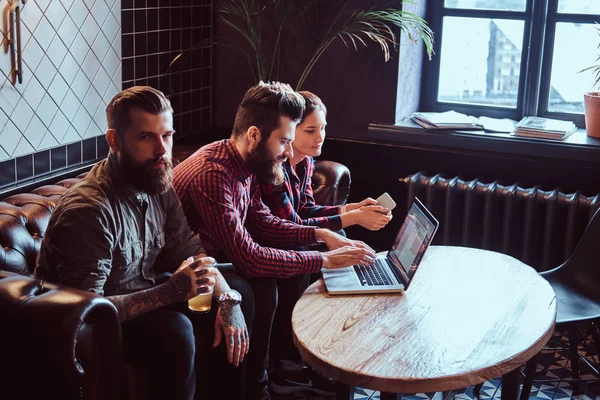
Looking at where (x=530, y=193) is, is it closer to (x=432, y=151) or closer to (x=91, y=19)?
(x=432, y=151)

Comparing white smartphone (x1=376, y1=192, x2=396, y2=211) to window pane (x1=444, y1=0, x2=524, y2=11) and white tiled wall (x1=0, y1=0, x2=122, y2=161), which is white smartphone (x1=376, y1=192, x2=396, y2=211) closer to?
white tiled wall (x1=0, y1=0, x2=122, y2=161)

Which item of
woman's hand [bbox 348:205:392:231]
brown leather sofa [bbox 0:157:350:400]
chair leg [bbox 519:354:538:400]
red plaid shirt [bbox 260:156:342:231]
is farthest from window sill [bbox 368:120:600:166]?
brown leather sofa [bbox 0:157:350:400]

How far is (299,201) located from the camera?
3.28m

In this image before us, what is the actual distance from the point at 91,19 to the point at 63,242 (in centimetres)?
A: 145

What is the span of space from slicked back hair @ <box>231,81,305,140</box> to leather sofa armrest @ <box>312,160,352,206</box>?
2.45ft

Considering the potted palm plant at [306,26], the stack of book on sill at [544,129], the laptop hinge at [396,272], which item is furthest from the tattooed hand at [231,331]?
the stack of book on sill at [544,129]

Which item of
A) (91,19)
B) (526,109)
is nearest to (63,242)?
(91,19)

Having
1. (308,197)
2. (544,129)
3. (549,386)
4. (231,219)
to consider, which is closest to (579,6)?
(544,129)

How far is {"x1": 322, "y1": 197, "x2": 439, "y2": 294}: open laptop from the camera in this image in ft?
8.06

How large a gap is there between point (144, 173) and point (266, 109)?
0.61 m

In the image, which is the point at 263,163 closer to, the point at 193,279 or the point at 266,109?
the point at 266,109

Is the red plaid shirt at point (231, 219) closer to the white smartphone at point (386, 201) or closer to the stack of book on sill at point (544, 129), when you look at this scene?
the white smartphone at point (386, 201)

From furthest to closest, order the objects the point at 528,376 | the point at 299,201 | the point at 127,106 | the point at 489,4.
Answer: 1. the point at 489,4
2. the point at 299,201
3. the point at 528,376
4. the point at 127,106

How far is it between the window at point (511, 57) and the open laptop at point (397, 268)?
5.94 feet
